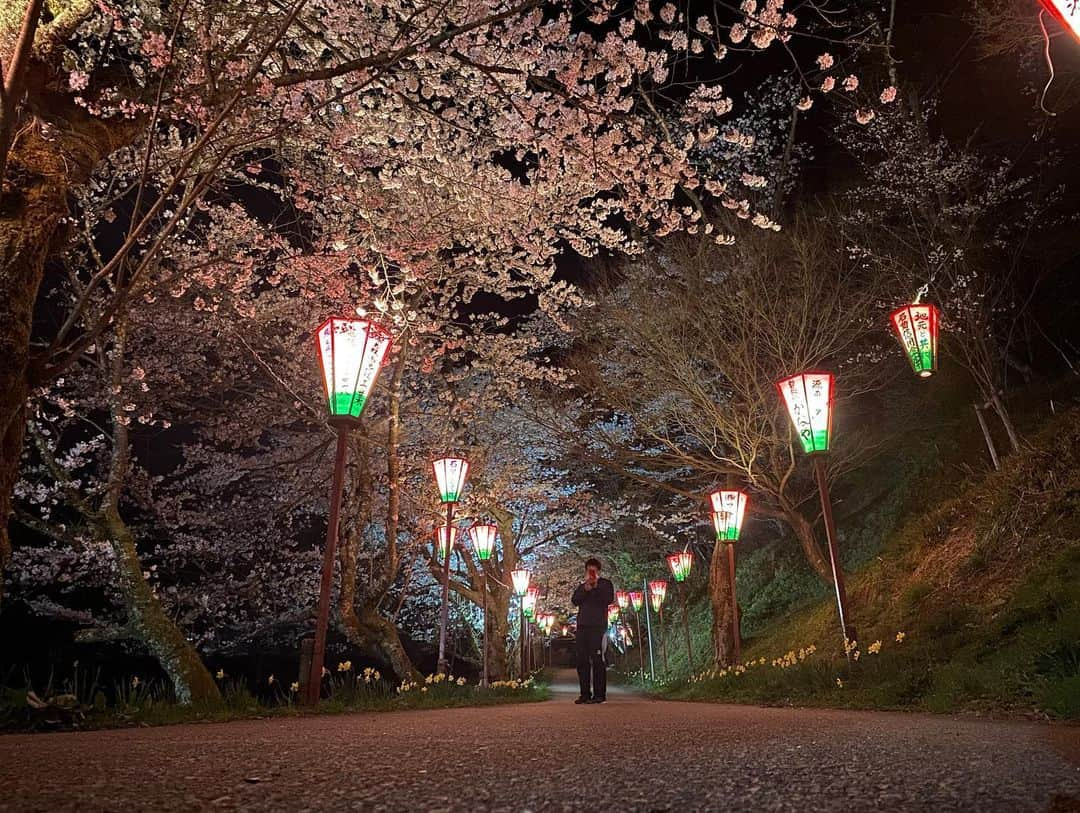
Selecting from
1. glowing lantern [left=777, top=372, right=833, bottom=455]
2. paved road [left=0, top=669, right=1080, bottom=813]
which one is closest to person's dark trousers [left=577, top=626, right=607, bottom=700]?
glowing lantern [left=777, top=372, right=833, bottom=455]

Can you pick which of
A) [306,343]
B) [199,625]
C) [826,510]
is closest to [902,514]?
[826,510]

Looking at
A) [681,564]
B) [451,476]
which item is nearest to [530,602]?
[681,564]

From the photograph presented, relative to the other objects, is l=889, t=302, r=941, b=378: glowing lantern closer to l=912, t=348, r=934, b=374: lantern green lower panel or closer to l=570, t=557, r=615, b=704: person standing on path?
l=912, t=348, r=934, b=374: lantern green lower panel

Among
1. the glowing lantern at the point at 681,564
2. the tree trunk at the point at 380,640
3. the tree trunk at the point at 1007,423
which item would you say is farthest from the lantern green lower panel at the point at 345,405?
the glowing lantern at the point at 681,564

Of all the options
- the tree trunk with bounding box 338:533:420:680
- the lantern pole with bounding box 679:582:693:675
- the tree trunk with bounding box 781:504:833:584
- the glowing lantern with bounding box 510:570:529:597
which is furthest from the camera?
the lantern pole with bounding box 679:582:693:675

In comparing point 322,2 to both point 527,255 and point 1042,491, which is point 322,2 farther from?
point 1042,491

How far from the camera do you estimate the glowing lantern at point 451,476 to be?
10195 mm

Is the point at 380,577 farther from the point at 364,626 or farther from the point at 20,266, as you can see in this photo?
the point at 20,266

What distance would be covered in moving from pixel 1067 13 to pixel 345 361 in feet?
19.1

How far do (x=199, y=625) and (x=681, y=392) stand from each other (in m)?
16.3

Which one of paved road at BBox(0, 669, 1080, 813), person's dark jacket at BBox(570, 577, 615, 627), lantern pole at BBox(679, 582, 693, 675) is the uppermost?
person's dark jacket at BBox(570, 577, 615, 627)

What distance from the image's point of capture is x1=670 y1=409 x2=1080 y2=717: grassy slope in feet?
18.0

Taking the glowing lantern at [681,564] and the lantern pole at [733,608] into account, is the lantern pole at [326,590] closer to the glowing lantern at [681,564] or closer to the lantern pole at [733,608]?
the lantern pole at [733,608]

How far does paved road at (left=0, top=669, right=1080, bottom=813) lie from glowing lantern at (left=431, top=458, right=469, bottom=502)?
6.66 meters
